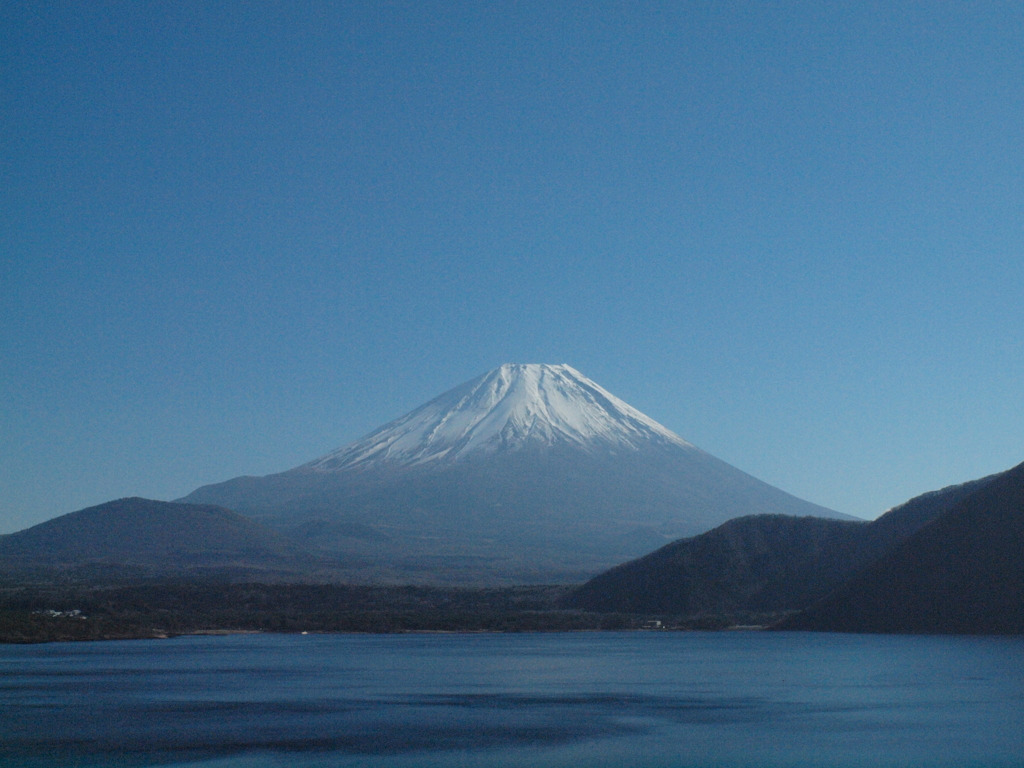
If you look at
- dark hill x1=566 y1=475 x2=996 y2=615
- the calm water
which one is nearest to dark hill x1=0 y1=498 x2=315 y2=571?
dark hill x1=566 y1=475 x2=996 y2=615

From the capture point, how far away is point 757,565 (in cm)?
7550

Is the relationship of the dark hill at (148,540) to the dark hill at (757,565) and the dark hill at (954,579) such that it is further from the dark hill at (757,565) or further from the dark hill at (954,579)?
the dark hill at (954,579)

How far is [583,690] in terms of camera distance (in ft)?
111

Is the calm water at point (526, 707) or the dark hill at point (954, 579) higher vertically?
the dark hill at point (954, 579)

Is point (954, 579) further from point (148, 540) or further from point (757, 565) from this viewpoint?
point (148, 540)

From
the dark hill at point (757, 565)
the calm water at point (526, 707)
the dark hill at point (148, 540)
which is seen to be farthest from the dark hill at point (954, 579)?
the dark hill at point (148, 540)

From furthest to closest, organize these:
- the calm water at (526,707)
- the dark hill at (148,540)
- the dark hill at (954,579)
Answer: the dark hill at (148,540) → the dark hill at (954,579) → the calm water at (526,707)

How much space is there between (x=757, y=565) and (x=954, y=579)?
21.9 meters

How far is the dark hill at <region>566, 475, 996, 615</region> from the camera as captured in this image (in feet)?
228

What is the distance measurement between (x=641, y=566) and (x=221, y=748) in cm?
5859

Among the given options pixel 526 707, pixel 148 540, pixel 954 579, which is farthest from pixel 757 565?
pixel 148 540

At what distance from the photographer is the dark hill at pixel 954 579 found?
170 ft

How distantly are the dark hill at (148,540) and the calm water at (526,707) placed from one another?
95.5 m

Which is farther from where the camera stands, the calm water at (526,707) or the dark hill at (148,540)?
the dark hill at (148,540)
